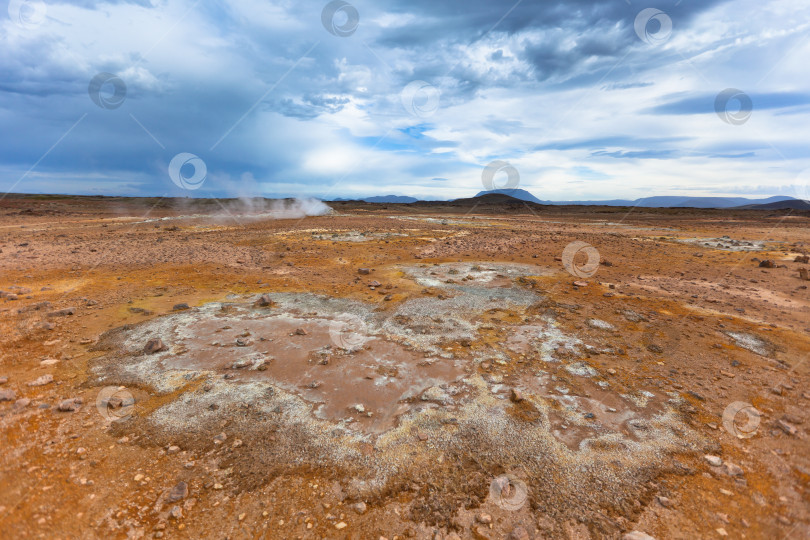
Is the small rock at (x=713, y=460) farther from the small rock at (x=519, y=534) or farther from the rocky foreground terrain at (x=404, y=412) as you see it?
the small rock at (x=519, y=534)

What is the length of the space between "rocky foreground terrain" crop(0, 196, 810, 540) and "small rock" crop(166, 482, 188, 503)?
0.04 m

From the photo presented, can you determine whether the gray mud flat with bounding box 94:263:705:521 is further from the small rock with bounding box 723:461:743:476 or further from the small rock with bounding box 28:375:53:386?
the small rock with bounding box 28:375:53:386

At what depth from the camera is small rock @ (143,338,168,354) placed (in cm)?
787

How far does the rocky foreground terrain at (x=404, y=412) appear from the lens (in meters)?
4.10

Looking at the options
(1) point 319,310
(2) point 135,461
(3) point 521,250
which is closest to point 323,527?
(2) point 135,461

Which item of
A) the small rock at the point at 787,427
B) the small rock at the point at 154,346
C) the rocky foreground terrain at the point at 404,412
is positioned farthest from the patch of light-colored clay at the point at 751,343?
the small rock at the point at 154,346

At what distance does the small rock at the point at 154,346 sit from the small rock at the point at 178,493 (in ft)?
15.4

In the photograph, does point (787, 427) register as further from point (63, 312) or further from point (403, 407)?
point (63, 312)

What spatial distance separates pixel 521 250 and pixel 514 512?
18.6m

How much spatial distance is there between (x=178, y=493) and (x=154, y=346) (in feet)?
16.1

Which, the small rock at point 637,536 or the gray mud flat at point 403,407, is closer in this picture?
the small rock at point 637,536

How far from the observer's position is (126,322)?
9.49 meters

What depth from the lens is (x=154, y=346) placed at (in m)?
7.91

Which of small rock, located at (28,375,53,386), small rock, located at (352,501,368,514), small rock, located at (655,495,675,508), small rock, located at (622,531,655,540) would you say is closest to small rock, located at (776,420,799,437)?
small rock, located at (655,495,675,508)
